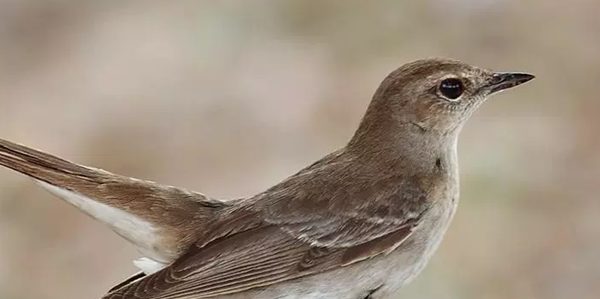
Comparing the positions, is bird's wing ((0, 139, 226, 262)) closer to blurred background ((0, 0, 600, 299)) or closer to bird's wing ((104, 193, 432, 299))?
bird's wing ((104, 193, 432, 299))

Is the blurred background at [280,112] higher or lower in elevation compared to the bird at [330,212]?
higher

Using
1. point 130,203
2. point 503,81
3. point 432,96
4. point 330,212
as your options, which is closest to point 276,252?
point 330,212

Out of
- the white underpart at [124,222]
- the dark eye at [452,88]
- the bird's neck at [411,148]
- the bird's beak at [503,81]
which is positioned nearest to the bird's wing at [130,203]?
the white underpart at [124,222]

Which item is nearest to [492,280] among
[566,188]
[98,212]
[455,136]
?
[566,188]

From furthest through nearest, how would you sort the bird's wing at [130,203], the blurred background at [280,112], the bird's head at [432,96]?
the blurred background at [280,112] < the bird's head at [432,96] < the bird's wing at [130,203]

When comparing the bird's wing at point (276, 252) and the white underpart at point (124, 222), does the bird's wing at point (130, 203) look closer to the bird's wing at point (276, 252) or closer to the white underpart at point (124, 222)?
the white underpart at point (124, 222)

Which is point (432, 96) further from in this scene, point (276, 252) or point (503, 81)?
point (276, 252)

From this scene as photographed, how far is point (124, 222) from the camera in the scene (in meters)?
4.18

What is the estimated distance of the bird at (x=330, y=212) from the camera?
161 inches

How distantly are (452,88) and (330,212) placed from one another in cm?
62

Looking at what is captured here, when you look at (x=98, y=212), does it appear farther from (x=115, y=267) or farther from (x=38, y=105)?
(x=38, y=105)

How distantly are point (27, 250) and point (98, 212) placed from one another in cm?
446

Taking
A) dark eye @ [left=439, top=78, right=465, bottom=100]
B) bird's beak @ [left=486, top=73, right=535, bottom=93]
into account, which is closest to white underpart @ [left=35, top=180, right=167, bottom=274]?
dark eye @ [left=439, top=78, right=465, bottom=100]

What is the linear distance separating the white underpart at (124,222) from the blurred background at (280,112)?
12.1 ft
